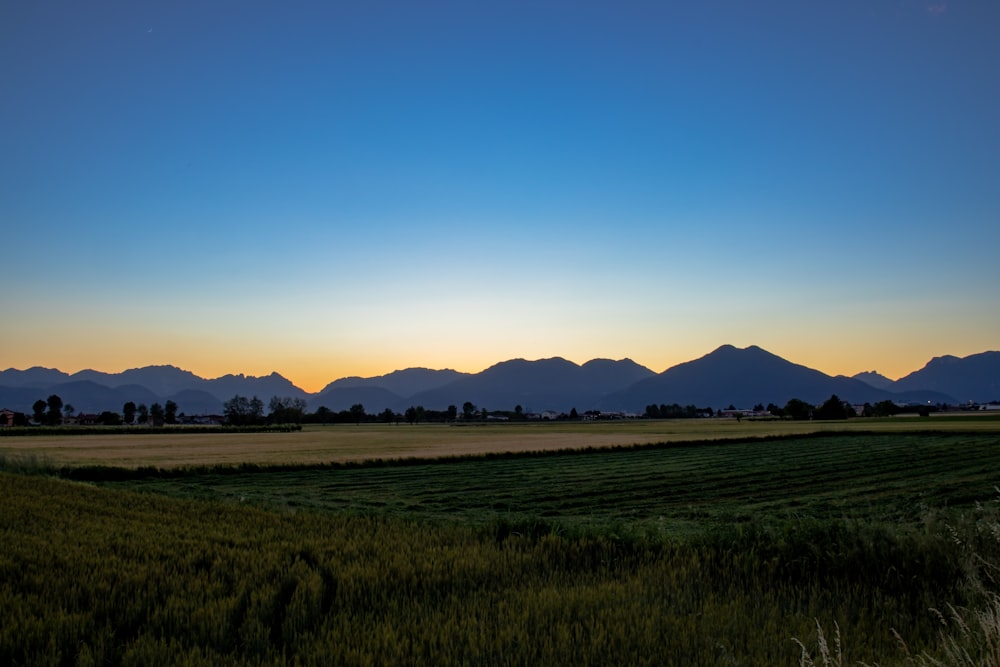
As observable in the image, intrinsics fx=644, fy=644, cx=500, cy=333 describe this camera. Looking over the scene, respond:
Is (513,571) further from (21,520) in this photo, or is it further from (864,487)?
(864,487)

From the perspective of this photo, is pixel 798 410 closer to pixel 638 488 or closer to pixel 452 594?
pixel 638 488

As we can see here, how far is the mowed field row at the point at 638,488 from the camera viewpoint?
2075cm

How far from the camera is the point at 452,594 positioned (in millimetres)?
8055

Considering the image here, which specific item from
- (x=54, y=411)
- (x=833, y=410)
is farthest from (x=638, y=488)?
(x=54, y=411)

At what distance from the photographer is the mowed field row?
20750 mm

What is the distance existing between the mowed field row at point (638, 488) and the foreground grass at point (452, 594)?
Result: 3245 millimetres

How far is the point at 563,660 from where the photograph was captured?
5.71 meters

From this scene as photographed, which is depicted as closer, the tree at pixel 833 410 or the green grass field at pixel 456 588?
the green grass field at pixel 456 588

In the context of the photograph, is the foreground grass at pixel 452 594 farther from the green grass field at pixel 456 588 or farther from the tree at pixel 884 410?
the tree at pixel 884 410

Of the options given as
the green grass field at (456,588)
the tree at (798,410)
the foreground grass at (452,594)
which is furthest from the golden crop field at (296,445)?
the tree at (798,410)

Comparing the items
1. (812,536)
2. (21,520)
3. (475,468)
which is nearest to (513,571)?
(812,536)

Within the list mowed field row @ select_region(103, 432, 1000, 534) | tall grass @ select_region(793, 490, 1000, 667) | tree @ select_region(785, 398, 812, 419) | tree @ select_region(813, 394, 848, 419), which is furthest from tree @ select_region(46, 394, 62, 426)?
tall grass @ select_region(793, 490, 1000, 667)

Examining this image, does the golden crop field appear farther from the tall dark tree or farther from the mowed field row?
the tall dark tree

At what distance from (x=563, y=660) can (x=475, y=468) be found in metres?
37.1
